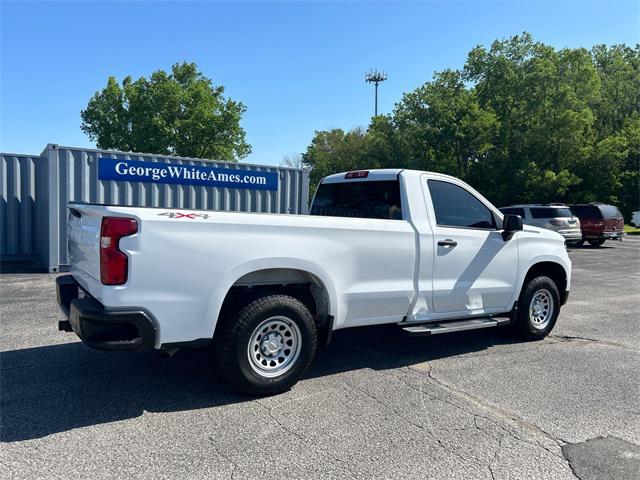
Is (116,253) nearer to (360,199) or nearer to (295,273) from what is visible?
(295,273)

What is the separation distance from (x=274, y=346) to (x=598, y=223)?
22069 mm

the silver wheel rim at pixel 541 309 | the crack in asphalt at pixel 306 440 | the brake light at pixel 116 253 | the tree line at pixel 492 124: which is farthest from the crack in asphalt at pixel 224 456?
the tree line at pixel 492 124

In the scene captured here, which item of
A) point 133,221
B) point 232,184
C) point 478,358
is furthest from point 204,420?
point 232,184

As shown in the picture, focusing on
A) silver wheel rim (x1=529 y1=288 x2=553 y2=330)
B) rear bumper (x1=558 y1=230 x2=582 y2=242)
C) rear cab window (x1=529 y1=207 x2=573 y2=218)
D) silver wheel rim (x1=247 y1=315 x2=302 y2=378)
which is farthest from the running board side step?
rear cab window (x1=529 y1=207 x2=573 y2=218)

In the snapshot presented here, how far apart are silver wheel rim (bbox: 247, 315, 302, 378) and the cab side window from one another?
6.65ft

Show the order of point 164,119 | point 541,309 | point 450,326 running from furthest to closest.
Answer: point 164,119
point 541,309
point 450,326

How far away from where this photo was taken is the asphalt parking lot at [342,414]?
126 inches

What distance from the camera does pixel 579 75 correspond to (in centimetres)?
3984

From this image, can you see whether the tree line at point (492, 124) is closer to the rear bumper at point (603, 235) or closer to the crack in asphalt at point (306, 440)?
the rear bumper at point (603, 235)

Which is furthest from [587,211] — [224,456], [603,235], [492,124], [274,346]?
[224,456]

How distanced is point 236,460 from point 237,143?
44.9 metres

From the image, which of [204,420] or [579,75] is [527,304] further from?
[579,75]

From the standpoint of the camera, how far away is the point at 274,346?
4.32m

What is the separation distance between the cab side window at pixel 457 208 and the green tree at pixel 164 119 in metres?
39.8
